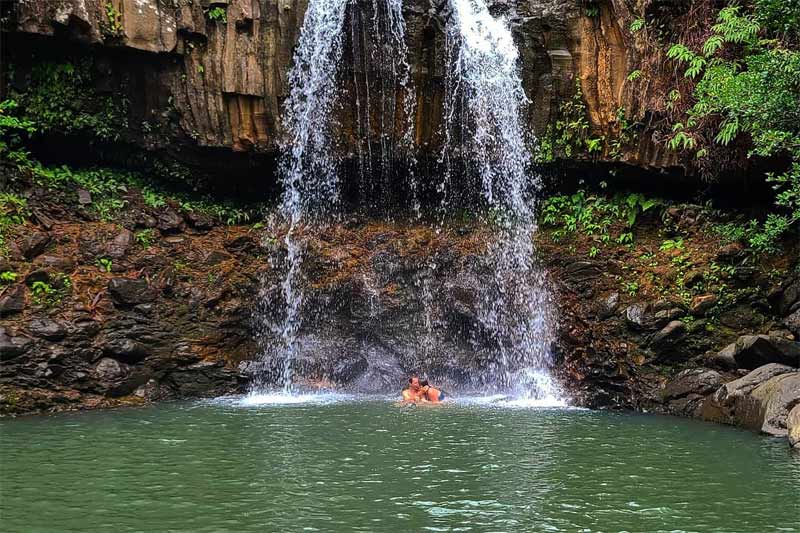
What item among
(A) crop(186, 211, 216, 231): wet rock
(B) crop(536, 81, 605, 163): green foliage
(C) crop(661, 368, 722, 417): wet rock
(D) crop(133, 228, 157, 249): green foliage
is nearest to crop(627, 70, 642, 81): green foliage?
(B) crop(536, 81, 605, 163): green foliage

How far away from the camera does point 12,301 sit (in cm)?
1231

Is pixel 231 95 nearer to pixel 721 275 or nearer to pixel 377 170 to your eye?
pixel 377 170

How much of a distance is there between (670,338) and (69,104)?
1256 cm

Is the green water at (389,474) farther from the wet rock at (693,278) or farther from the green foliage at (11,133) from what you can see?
the green foliage at (11,133)

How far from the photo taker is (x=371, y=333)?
15156 mm

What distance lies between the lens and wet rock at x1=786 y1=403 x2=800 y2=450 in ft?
28.7

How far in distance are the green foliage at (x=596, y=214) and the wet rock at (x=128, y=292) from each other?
8318 mm

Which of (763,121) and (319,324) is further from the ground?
(763,121)

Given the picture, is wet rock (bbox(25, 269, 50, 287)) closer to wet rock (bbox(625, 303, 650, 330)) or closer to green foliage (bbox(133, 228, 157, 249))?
green foliage (bbox(133, 228, 157, 249))

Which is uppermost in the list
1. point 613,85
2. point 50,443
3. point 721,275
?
point 613,85

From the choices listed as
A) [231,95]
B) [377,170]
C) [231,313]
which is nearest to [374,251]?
[377,170]

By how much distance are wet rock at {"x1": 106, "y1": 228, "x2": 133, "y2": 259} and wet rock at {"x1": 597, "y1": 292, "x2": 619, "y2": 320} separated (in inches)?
361

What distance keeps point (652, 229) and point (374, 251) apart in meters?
5.78

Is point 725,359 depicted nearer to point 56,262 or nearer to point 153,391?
point 153,391
